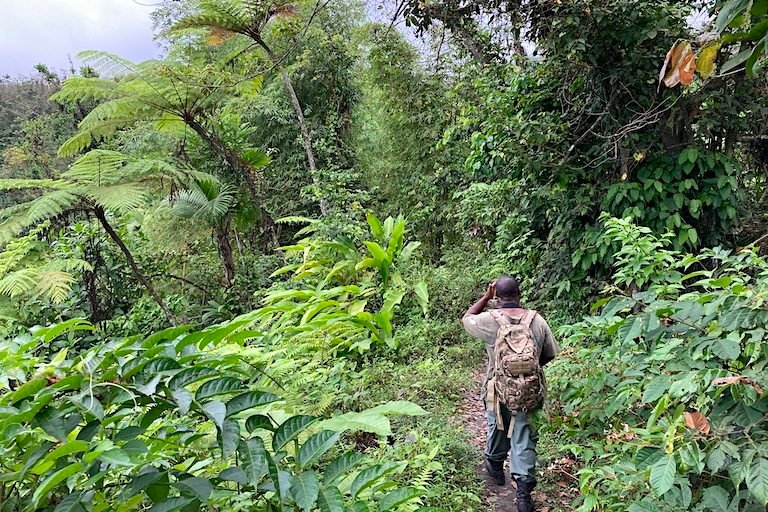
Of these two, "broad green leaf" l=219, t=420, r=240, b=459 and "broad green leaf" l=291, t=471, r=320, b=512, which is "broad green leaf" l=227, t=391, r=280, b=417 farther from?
"broad green leaf" l=291, t=471, r=320, b=512

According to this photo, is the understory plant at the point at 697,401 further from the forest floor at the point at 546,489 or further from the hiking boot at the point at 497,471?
the hiking boot at the point at 497,471

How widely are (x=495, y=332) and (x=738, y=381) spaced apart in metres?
1.31

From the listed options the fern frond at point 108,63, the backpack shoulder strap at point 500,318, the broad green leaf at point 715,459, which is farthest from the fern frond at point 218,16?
the broad green leaf at point 715,459

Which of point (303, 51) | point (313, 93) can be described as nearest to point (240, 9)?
point (303, 51)

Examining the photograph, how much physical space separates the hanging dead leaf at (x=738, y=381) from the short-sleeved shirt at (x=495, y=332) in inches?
44.3

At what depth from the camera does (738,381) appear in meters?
1.41

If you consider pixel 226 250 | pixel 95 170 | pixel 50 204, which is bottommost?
pixel 226 250

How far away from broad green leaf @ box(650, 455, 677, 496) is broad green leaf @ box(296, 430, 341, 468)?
3.46 feet

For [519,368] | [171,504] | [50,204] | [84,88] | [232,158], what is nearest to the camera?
[171,504]

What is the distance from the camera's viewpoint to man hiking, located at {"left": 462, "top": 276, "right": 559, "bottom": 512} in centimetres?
246

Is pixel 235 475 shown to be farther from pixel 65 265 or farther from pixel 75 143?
pixel 75 143

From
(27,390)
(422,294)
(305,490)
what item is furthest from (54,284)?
(305,490)

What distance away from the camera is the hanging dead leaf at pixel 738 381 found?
1.36 m

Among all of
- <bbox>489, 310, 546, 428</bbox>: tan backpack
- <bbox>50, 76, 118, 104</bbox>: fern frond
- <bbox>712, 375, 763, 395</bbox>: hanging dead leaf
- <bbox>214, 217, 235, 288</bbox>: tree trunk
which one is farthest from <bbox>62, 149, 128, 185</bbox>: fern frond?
<bbox>712, 375, 763, 395</bbox>: hanging dead leaf
